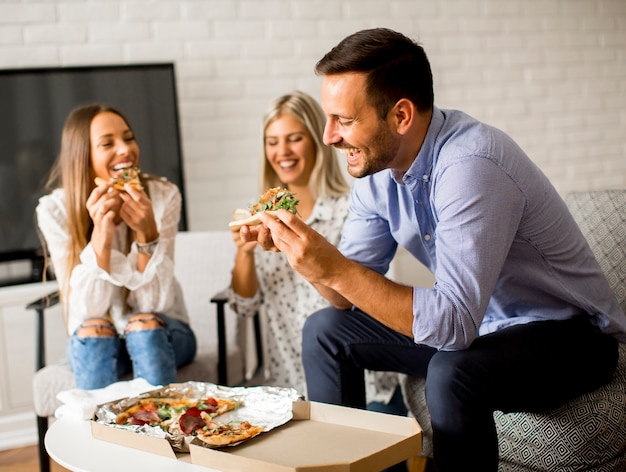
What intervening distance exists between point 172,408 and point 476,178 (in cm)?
87

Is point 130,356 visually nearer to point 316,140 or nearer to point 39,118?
point 316,140

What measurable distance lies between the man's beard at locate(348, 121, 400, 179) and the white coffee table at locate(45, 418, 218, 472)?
781 mm

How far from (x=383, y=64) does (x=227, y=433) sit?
898mm

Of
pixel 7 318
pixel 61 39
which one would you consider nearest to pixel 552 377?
pixel 7 318

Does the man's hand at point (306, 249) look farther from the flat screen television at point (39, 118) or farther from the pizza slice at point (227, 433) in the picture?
the flat screen television at point (39, 118)

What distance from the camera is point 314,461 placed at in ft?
5.12

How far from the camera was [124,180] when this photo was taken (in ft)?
8.36

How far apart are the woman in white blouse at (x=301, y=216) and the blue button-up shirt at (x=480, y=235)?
597 millimetres

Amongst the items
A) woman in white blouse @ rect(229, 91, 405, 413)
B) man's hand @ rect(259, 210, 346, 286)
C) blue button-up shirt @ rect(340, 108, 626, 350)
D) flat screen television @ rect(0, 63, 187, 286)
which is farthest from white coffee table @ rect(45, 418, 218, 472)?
flat screen television @ rect(0, 63, 187, 286)

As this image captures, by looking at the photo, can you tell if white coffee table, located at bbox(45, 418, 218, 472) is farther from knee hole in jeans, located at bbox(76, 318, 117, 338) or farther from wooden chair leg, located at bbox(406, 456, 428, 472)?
wooden chair leg, located at bbox(406, 456, 428, 472)

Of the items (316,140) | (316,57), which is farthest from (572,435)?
(316,57)

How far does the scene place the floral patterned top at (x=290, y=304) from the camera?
8.91 ft

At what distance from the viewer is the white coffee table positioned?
157 centimetres

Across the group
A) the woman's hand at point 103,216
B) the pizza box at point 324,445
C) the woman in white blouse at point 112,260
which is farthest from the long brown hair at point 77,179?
the pizza box at point 324,445
